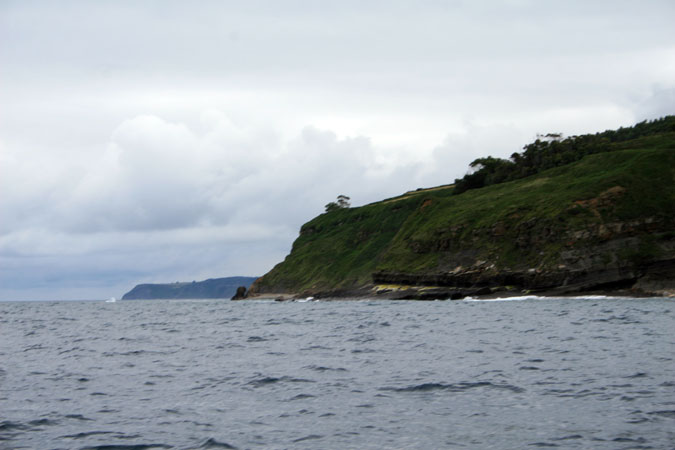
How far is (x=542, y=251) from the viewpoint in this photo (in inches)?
5074

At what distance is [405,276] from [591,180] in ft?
159

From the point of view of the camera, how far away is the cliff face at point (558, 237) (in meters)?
113

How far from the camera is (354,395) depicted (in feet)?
67.2

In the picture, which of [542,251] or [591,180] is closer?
[542,251]

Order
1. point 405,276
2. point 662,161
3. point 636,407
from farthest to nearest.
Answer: point 405,276, point 662,161, point 636,407

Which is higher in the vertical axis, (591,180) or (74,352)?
(591,180)

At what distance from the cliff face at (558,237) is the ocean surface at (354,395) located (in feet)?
270

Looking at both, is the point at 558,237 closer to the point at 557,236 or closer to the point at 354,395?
the point at 557,236

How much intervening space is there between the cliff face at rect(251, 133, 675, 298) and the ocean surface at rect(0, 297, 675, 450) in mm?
82173

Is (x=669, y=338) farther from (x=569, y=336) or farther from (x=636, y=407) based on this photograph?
(x=636, y=407)

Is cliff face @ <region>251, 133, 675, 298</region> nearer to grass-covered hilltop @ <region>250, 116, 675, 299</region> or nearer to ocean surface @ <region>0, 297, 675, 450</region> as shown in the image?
grass-covered hilltop @ <region>250, 116, 675, 299</region>

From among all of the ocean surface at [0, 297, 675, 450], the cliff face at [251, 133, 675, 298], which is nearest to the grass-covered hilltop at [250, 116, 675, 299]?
the cliff face at [251, 133, 675, 298]

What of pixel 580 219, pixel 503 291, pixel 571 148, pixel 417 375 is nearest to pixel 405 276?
pixel 503 291

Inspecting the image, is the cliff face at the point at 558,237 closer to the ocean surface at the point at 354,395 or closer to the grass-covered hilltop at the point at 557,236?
the grass-covered hilltop at the point at 557,236
